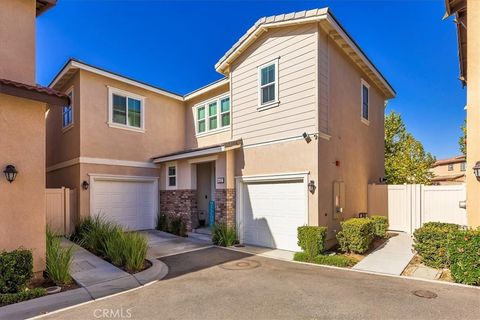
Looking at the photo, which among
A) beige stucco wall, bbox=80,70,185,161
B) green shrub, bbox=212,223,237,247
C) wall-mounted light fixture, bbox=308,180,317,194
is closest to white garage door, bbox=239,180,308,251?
wall-mounted light fixture, bbox=308,180,317,194

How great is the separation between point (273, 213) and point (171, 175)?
6.20 meters

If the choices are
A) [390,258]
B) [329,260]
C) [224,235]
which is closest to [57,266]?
[224,235]

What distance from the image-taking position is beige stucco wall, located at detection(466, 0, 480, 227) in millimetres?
6988

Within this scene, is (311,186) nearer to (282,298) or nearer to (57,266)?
(282,298)

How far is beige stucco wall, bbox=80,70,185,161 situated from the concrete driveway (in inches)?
297

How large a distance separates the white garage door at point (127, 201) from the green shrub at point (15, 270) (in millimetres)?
6604

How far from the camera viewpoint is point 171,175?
47.3ft

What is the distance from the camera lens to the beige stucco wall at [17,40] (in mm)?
6547

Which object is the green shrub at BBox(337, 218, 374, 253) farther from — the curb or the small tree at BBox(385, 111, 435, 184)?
the small tree at BBox(385, 111, 435, 184)

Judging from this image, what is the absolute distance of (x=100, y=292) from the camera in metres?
6.04

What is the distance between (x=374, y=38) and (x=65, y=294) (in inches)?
617

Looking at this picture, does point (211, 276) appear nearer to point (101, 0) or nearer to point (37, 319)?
point (37, 319)

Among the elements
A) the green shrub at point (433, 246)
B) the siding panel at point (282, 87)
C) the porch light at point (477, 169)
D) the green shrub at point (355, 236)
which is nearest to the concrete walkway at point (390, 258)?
the green shrub at point (355, 236)

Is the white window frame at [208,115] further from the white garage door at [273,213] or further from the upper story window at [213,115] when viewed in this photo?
the white garage door at [273,213]
